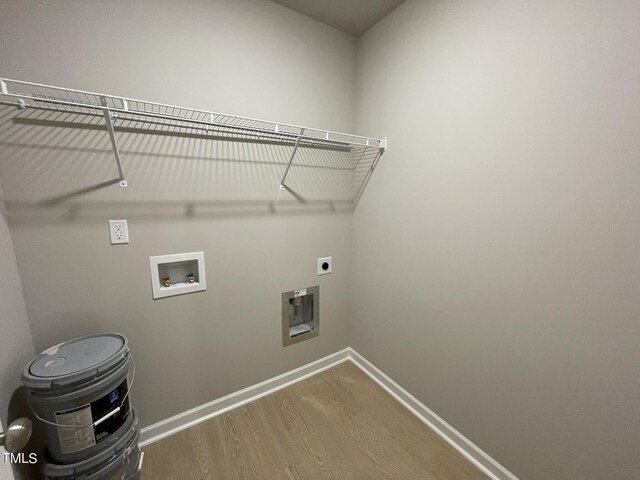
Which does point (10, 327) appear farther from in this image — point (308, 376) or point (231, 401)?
point (308, 376)

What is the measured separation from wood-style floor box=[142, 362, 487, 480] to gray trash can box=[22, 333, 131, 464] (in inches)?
19.9

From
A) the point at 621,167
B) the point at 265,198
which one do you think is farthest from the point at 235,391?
the point at 621,167

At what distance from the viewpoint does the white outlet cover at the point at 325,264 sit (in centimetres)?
206

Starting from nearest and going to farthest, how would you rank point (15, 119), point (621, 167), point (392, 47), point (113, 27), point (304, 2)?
point (621, 167) → point (15, 119) → point (113, 27) → point (304, 2) → point (392, 47)

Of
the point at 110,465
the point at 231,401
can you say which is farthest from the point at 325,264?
the point at 110,465

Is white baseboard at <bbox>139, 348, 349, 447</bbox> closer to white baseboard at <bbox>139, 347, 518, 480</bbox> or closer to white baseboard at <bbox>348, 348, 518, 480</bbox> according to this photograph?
white baseboard at <bbox>139, 347, 518, 480</bbox>

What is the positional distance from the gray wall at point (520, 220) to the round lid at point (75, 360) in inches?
64.4

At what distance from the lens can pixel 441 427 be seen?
1.62 m

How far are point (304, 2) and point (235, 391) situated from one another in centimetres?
257

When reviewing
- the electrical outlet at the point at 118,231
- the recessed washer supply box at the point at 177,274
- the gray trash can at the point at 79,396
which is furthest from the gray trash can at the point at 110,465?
the electrical outlet at the point at 118,231

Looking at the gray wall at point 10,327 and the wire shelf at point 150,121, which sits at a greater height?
the wire shelf at point 150,121

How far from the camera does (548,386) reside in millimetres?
1157

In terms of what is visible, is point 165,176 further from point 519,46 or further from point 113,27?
point 519,46

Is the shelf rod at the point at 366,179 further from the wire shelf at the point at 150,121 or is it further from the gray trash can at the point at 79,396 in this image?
the gray trash can at the point at 79,396
